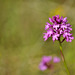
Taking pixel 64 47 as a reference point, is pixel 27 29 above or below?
above

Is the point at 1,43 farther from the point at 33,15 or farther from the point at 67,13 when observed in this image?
the point at 67,13

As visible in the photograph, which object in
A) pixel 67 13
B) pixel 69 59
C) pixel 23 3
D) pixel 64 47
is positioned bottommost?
pixel 69 59

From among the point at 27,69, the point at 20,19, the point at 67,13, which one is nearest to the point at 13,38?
the point at 20,19

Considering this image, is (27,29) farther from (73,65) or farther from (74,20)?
(73,65)

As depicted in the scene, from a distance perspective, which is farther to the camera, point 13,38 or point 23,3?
point 23,3

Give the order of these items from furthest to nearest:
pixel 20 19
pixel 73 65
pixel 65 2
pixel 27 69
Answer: pixel 20 19 → pixel 65 2 → pixel 27 69 → pixel 73 65

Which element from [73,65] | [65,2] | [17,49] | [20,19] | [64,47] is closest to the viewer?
[73,65]
